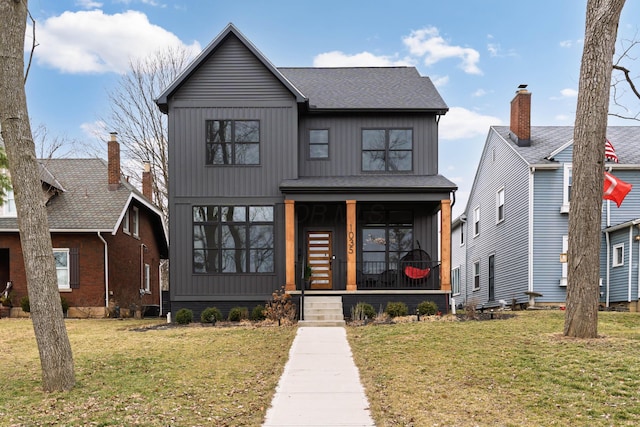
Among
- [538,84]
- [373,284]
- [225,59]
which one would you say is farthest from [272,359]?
[538,84]

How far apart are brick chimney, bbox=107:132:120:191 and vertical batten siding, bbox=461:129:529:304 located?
1318 cm

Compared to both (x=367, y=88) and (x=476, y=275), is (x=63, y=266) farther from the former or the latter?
(x=476, y=275)

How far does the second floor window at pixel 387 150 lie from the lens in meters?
18.3

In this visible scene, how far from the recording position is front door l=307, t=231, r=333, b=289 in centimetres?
1841

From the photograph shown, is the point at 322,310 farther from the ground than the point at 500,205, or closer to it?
closer to it

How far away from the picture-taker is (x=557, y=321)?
13.7m

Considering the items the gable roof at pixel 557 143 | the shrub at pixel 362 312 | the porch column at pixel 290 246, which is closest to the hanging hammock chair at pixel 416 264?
the shrub at pixel 362 312

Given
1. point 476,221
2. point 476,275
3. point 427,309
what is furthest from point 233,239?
point 476,221

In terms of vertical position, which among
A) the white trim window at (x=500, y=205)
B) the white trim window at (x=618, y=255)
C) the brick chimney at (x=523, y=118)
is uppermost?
the brick chimney at (x=523, y=118)

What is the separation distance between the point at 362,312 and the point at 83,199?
11.2 m

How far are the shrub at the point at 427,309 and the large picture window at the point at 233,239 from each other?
423 centimetres

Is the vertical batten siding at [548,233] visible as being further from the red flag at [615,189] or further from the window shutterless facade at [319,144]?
the window shutterless facade at [319,144]

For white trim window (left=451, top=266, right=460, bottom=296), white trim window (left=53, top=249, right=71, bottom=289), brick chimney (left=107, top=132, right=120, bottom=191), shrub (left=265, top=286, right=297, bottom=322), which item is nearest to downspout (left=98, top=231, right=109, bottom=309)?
white trim window (left=53, top=249, right=71, bottom=289)

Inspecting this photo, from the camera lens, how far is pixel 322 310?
1617 centimetres
